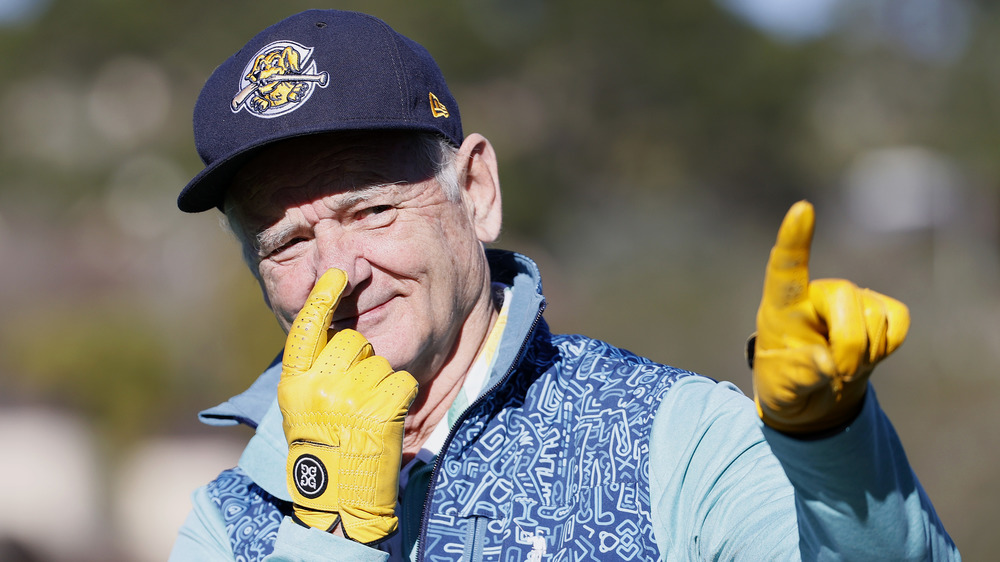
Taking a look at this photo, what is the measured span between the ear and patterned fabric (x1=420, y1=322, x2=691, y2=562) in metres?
0.38

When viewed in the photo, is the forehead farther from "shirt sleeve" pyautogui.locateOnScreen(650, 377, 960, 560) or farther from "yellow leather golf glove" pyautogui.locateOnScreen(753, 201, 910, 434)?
"yellow leather golf glove" pyautogui.locateOnScreen(753, 201, 910, 434)

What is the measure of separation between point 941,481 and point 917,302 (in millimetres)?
4339

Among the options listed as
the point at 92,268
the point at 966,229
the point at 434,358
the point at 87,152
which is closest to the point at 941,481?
the point at 434,358

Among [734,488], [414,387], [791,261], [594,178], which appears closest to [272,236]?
[414,387]

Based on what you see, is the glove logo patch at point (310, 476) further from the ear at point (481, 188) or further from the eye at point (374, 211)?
the ear at point (481, 188)

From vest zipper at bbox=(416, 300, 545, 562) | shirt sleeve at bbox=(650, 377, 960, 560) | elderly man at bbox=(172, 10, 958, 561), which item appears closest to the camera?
shirt sleeve at bbox=(650, 377, 960, 560)

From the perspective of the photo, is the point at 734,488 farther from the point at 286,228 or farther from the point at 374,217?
the point at 286,228

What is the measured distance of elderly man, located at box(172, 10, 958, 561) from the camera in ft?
5.24

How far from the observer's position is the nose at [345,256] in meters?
1.88

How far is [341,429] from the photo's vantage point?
1.68 metres

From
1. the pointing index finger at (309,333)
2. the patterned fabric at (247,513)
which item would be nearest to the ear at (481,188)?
the pointing index finger at (309,333)

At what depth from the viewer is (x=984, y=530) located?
6480 mm

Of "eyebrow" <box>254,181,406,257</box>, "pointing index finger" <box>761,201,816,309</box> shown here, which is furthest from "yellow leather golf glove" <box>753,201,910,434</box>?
"eyebrow" <box>254,181,406,257</box>

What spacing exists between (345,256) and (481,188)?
0.43 meters
